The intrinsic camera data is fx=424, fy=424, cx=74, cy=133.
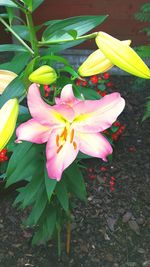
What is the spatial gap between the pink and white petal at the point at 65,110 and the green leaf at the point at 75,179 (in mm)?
516

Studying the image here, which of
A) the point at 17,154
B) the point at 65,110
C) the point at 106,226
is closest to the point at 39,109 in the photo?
the point at 65,110

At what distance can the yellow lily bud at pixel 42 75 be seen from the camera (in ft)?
2.89

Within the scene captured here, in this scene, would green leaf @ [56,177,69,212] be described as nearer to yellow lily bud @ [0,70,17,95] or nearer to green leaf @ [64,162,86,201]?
green leaf @ [64,162,86,201]

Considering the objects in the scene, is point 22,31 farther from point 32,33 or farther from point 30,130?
point 30,130

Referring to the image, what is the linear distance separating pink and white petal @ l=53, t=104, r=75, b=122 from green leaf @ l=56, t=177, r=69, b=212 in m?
0.60

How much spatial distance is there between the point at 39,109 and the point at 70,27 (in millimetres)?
364

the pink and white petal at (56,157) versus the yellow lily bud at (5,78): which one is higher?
the yellow lily bud at (5,78)

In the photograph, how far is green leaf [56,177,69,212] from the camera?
1479 mm

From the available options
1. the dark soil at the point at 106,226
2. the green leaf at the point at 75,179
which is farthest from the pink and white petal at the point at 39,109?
the dark soil at the point at 106,226

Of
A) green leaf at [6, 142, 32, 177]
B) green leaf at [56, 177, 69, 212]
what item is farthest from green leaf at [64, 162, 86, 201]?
green leaf at [6, 142, 32, 177]

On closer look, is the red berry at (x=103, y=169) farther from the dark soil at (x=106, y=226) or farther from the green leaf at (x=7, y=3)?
the green leaf at (x=7, y=3)

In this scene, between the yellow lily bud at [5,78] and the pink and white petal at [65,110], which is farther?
the yellow lily bud at [5,78]

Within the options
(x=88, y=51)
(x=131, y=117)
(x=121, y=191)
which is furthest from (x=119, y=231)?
(x=88, y=51)

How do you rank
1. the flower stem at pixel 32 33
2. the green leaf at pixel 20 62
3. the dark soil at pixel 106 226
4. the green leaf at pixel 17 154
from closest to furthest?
1. the flower stem at pixel 32 33
2. the green leaf at pixel 20 62
3. the green leaf at pixel 17 154
4. the dark soil at pixel 106 226
